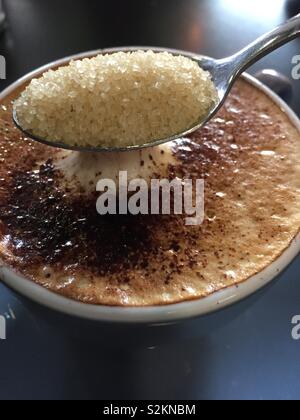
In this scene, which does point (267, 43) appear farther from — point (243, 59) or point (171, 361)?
point (171, 361)

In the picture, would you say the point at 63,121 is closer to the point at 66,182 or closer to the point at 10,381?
the point at 66,182

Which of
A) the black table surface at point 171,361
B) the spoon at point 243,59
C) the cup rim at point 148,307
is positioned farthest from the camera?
the spoon at point 243,59

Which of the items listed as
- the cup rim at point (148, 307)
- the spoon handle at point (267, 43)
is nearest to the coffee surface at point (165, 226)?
the cup rim at point (148, 307)

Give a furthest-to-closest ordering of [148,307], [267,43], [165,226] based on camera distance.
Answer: [267,43], [165,226], [148,307]

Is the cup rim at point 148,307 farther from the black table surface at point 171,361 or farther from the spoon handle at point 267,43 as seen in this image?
the spoon handle at point 267,43

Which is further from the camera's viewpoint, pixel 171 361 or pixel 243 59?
pixel 243 59

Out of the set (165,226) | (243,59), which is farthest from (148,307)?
(243,59)
